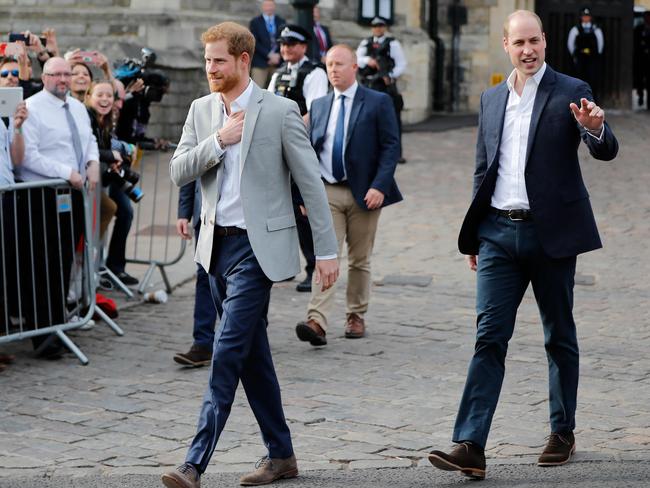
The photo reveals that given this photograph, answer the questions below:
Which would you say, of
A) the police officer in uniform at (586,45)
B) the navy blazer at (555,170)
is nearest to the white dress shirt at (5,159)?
the navy blazer at (555,170)

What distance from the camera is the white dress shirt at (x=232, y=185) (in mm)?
5426

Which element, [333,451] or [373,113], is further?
[373,113]

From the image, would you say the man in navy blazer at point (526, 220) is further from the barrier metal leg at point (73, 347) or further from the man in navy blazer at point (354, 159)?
the barrier metal leg at point (73, 347)

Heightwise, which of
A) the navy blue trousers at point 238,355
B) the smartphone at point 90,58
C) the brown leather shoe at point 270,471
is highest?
the smartphone at point 90,58

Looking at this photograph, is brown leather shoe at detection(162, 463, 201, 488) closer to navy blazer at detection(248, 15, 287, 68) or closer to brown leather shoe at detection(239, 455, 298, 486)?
brown leather shoe at detection(239, 455, 298, 486)

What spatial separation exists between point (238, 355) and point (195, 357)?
2.61 metres

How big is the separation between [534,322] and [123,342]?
2785mm

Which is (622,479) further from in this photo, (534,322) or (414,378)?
(534,322)

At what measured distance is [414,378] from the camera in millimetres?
7523

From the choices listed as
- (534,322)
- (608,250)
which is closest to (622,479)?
(534,322)

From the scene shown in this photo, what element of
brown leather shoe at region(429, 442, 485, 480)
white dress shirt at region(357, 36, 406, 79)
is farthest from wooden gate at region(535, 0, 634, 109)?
brown leather shoe at region(429, 442, 485, 480)

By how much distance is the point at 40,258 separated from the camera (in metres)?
8.29

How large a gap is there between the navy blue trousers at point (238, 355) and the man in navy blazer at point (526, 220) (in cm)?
77

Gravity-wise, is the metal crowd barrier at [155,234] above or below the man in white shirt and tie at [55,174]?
below
